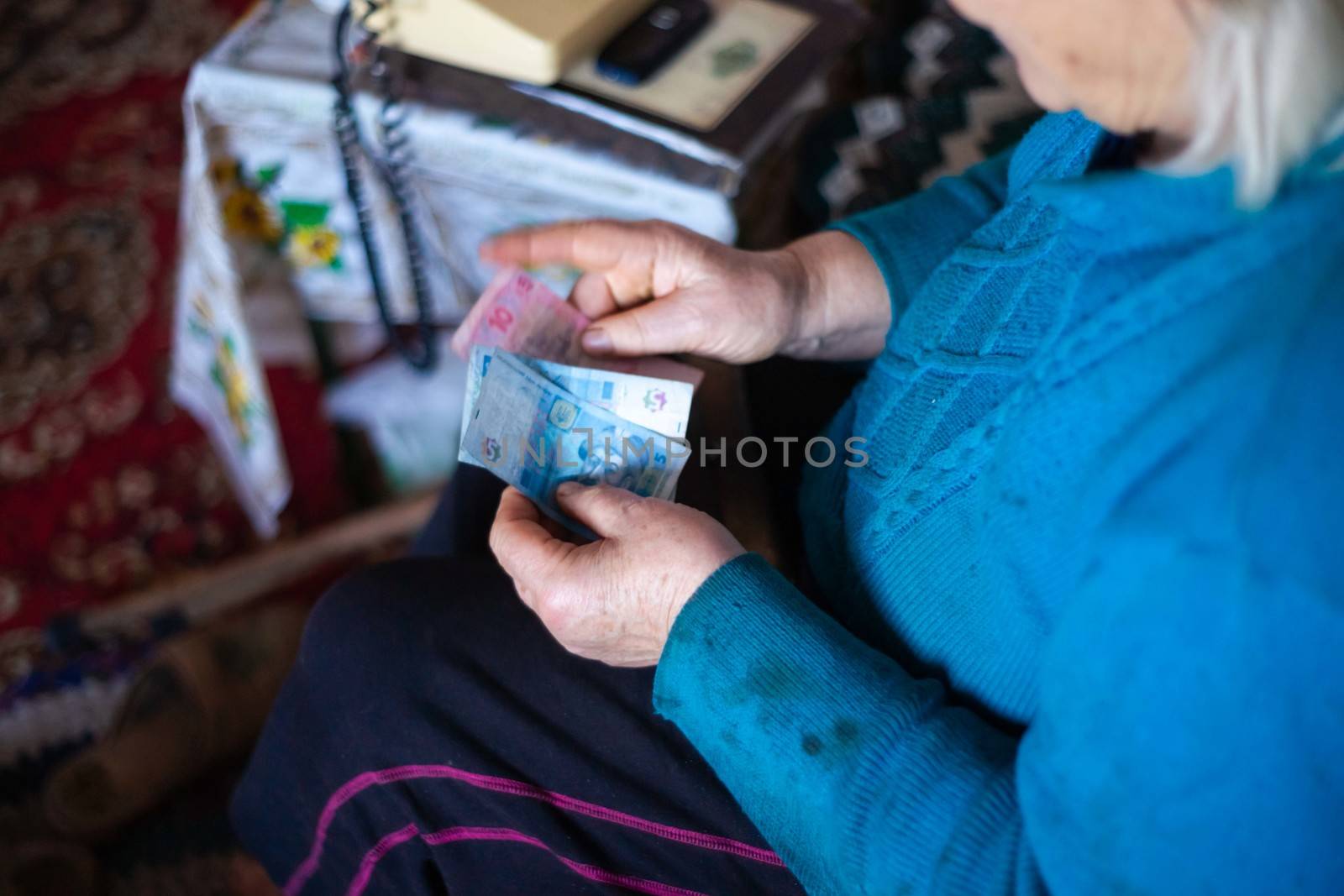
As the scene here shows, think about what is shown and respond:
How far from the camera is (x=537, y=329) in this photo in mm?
968

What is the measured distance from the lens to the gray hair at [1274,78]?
0.47 meters

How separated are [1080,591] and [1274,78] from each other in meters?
0.26

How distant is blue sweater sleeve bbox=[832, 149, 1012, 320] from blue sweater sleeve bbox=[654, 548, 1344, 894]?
338 millimetres

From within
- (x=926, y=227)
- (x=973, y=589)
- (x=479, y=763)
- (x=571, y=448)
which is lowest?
(x=479, y=763)

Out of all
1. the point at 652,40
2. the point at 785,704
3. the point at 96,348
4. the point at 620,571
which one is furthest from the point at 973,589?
the point at 96,348

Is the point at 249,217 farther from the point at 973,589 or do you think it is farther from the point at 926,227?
the point at 973,589

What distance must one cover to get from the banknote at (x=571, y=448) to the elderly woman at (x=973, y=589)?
4 cm

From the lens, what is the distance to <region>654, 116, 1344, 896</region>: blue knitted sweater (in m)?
0.45

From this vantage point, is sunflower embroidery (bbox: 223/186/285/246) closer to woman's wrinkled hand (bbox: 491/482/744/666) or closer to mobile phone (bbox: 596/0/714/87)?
mobile phone (bbox: 596/0/714/87)

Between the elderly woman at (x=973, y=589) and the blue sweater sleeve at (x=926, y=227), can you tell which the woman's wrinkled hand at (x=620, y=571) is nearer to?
the elderly woman at (x=973, y=589)

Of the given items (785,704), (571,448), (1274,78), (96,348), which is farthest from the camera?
(96,348)

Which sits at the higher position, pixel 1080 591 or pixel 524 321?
pixel 1080 591

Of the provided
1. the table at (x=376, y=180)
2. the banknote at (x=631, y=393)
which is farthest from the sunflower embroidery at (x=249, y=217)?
the banknote at (x=631, y=393)

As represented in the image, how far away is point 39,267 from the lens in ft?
5.99
